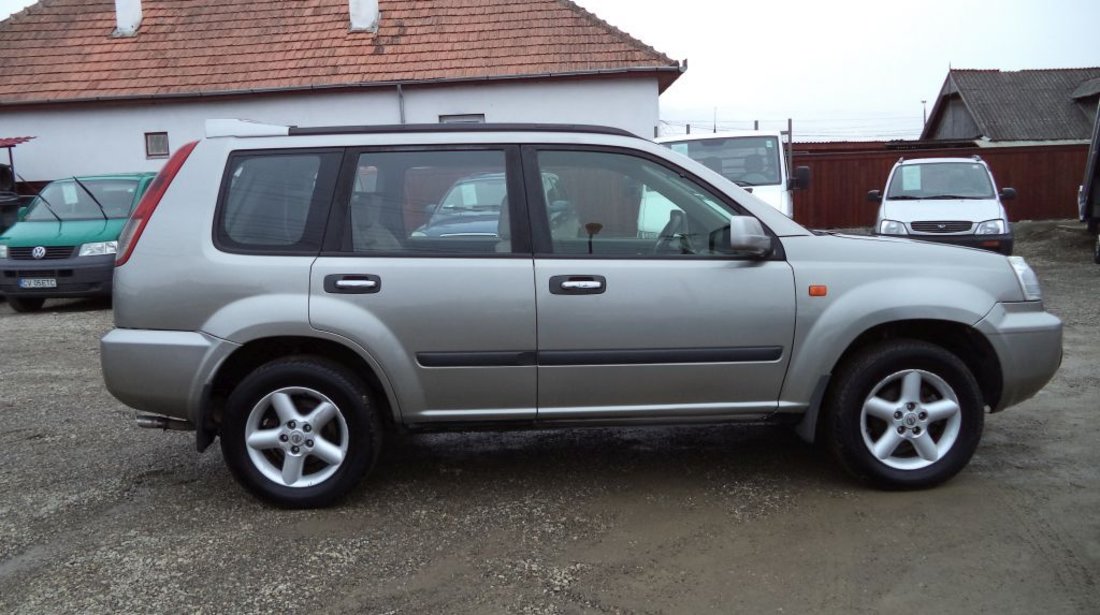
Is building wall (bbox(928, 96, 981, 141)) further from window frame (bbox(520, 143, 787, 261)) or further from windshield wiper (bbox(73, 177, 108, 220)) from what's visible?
window frame (bbox(520, 143, 787, 261))

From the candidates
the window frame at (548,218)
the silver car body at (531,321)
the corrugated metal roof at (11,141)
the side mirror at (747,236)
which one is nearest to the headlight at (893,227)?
the silver car body at (531,321)

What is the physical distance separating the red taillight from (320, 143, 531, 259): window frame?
2.49 ft

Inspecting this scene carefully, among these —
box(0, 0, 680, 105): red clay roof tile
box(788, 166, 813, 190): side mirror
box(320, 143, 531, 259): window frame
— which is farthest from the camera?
box(0, 0, 680, 105): red clay roof tile

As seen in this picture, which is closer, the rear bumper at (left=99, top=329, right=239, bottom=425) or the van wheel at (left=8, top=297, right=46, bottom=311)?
the rear bumper at (left=99, top=329, right=239, bottom=425)

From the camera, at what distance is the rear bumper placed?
4.23m

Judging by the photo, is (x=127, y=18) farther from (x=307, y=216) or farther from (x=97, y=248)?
(x=307, y=216)

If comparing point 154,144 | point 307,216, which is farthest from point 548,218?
point 154,144

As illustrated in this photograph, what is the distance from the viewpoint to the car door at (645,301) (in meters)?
4.25

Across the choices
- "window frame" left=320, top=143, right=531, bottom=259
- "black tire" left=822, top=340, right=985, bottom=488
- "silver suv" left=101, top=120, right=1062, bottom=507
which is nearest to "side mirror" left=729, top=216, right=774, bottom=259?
"silver suv" left=101, top=120, right=1062, bottom=507

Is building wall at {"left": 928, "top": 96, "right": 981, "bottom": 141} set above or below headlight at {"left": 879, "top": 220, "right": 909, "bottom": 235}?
above

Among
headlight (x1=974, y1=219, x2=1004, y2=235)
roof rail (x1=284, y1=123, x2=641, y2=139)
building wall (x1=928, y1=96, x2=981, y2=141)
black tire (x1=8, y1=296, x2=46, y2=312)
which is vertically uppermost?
building wall (x1=928, y1=96, x2=981, y2=141)

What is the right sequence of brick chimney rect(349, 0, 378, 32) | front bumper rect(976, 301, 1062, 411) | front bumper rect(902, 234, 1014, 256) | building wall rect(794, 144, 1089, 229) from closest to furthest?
1. front bumper rect(976, 301, 1062, 411)
2. front bumper rect(902, 234, 1014, 256)
3. brick chimney rect(349, 0, 378, 32)
4. building wall rect(794, 144, 1089, 229)

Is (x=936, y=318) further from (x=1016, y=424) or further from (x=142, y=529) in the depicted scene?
(x=142, y=529)

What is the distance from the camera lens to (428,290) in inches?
166
